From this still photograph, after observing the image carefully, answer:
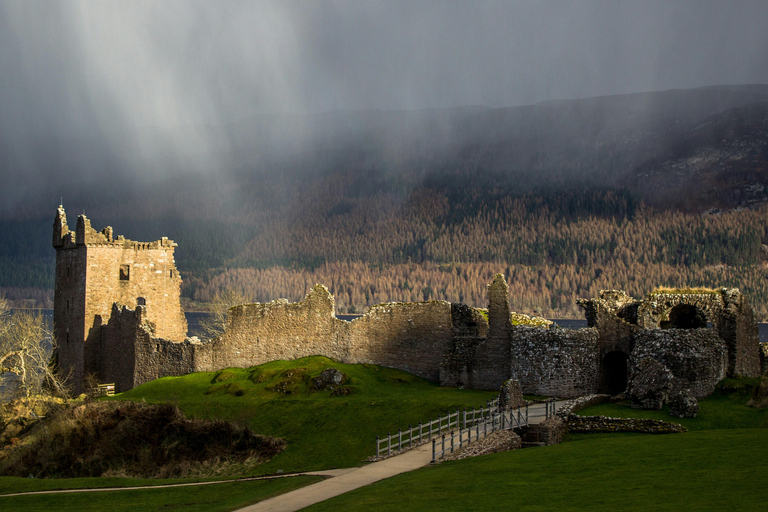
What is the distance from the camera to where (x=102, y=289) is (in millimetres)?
52250

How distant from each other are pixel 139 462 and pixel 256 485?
13.2 metres

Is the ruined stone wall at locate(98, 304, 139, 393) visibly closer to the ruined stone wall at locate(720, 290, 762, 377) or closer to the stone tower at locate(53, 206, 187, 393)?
the stone tower at locate(53, 206, 187, 393)

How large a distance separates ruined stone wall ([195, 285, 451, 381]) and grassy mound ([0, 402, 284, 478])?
7.66m

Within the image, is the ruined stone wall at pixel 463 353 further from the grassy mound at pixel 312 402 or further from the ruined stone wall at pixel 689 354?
the ruined stone wall at pixel 689 354

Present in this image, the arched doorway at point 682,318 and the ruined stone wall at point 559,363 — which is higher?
the arched doorway at point 682,318

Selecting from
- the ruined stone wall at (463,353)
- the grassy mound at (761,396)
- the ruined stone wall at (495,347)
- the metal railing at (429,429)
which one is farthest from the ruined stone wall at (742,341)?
the metal railing at (429,429)

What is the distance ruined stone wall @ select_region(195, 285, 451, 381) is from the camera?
43.0m

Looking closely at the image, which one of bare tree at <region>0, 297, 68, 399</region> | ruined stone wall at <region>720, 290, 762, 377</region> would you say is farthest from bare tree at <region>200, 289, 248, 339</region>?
ruined stone wall at <region>720, 290, 762, 377</region>

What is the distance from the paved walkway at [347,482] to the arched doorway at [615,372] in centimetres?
1486

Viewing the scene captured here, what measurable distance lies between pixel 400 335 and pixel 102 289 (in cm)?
2149

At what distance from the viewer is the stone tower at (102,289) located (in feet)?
171

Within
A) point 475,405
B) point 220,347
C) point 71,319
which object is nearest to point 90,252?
point 71,319

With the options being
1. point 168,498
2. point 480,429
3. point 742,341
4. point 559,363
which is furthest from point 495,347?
point 168,498

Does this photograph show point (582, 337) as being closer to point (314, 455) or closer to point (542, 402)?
point (542, 402)
